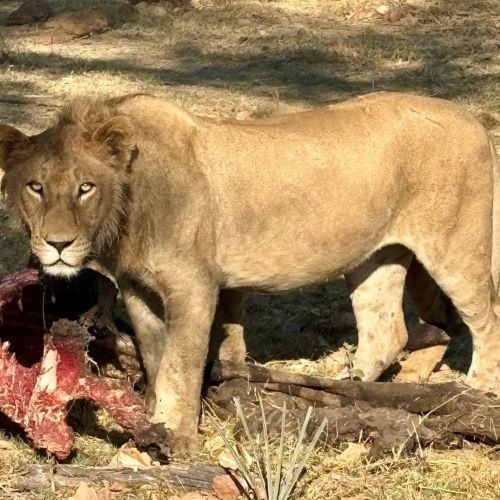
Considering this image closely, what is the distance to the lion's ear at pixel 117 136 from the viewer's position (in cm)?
468

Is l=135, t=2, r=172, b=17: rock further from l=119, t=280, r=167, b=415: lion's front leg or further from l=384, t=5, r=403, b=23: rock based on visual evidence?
l=119, t=280, r=167, b=415: lion's front leg

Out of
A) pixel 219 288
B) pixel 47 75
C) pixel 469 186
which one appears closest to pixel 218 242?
pixel 219 288

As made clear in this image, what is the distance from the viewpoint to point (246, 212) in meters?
5.21

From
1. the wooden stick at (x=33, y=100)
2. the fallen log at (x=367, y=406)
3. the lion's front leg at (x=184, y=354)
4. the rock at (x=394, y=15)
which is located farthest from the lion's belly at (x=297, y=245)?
the rock at (x=394, y=15)

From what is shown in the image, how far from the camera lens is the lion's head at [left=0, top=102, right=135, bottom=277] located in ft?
15.0

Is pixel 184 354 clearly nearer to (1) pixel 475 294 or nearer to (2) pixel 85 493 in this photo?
(2) pixel 85 493

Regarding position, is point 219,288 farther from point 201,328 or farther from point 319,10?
point 319,10

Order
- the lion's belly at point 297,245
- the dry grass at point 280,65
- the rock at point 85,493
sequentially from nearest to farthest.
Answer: the rock at point 85,493, the lion's belly at point 297,245, the dry grass at point 280,65

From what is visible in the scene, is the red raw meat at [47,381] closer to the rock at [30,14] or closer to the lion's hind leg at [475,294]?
the lion's hind leg at [475,294]

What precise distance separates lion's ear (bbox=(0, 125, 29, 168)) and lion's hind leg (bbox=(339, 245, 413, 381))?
1973 mm

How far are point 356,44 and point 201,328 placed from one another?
25.8 feet

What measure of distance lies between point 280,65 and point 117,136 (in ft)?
24.3

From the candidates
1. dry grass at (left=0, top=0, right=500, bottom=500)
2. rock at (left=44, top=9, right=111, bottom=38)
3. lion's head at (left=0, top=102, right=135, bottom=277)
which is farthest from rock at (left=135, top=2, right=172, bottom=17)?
lion's head at (left=0, top=102, right=135, bottom=277)

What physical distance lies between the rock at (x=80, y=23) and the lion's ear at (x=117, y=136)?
8.63 m
